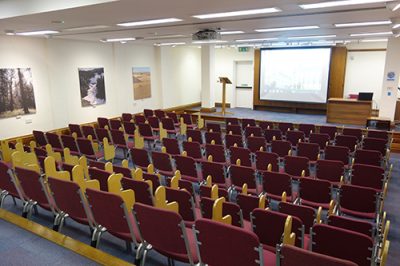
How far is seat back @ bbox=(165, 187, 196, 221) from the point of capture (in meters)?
3.32

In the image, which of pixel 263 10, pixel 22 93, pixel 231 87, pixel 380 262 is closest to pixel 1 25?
pixel 22 93

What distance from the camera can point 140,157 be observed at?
5.66 m

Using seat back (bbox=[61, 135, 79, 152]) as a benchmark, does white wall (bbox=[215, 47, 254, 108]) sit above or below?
above

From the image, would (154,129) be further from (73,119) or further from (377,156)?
(377,156)

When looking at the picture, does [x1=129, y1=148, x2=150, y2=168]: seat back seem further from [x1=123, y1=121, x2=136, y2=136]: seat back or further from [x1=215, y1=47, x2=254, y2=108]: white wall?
[x1=215, y1=47, x2=254, y2=108]: white wall

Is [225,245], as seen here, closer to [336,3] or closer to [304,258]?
[304,258]

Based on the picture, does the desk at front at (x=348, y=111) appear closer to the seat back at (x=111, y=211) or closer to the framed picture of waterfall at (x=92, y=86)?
the framed picture of waterfall at (x=92, y=86)

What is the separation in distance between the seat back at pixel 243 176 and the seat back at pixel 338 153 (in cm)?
223

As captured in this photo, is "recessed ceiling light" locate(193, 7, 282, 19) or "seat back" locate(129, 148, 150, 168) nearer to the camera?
"recessed ceiling light" locate(193, 7, 282, 19)

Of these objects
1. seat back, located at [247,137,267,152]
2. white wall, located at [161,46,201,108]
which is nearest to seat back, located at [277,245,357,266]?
seat back, located at [247,137,267,152]

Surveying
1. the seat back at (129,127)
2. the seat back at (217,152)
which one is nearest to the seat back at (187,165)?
the seat back at (217,152)

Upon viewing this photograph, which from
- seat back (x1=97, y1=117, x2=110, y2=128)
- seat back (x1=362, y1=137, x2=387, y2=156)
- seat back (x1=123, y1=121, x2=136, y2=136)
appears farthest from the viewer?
seat back (x1=97, y1=117, x2=110, y2=128)

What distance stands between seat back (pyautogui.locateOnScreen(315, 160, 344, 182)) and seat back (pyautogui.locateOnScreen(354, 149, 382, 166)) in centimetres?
96

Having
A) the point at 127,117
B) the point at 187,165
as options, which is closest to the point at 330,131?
the point at 187,165
